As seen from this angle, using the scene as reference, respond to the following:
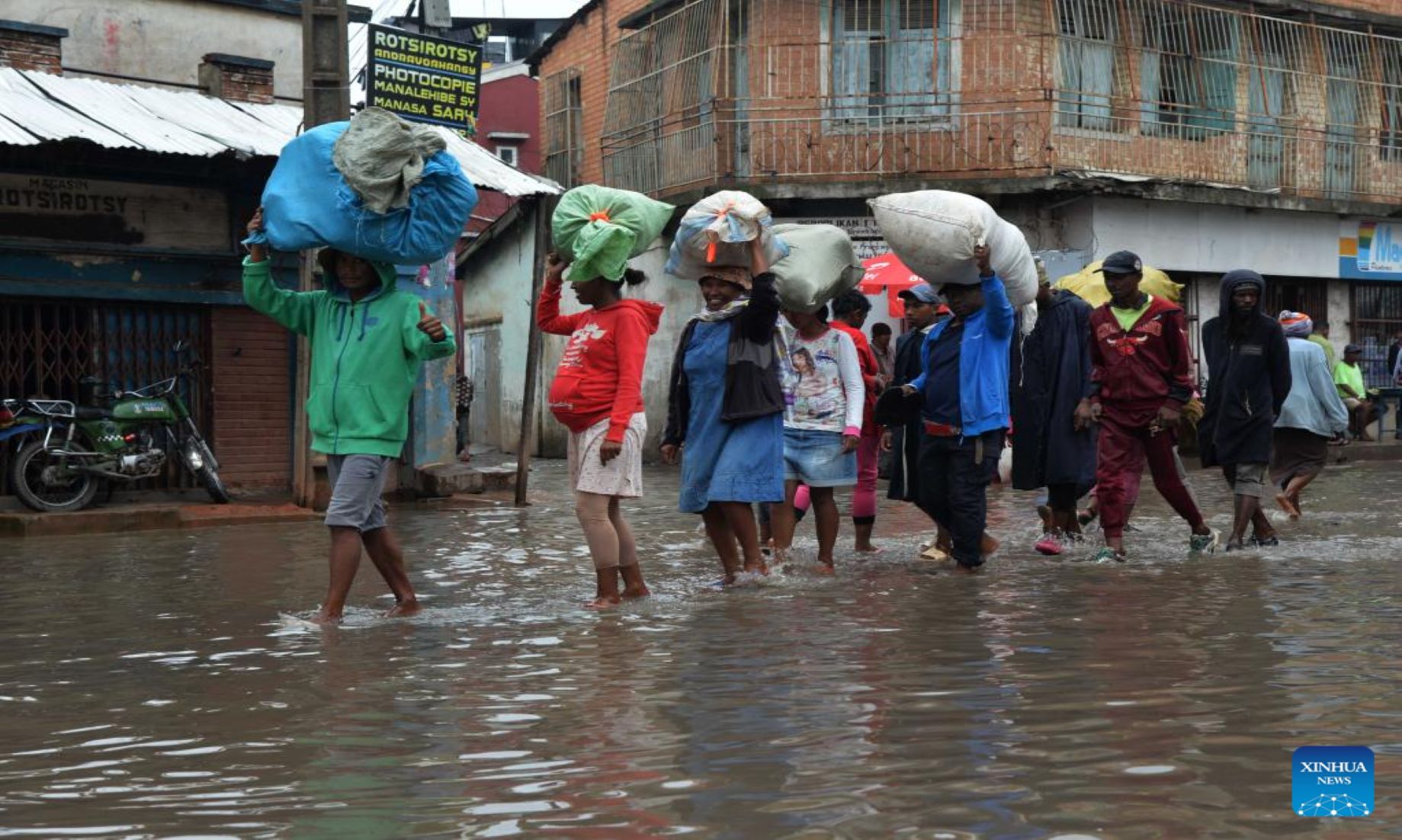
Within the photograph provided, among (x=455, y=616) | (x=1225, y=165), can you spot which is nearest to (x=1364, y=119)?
(x=1225, y=165)

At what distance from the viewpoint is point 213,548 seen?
11430 mm

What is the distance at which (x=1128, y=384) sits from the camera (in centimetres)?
945

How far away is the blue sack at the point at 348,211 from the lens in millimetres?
7090

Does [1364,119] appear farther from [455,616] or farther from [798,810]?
[798,810]

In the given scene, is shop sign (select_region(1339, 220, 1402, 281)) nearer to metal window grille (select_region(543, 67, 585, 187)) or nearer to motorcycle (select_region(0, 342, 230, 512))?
metal window grille (select_region(543, 67, 585, 187))

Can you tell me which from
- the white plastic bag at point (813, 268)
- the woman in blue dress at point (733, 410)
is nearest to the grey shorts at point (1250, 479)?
the white plastic bag at point (813, 268)

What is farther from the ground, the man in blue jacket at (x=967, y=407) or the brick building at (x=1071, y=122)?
the brick building at (x=1071, y=122)

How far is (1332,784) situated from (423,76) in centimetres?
1334

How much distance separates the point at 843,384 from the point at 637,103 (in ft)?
57.9

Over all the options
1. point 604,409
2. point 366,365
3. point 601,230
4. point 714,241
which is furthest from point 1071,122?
point 366,365

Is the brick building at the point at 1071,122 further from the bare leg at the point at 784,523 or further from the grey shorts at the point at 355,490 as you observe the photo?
the grey shorts at the point at 355,490

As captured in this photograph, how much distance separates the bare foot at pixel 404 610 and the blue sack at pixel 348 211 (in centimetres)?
142

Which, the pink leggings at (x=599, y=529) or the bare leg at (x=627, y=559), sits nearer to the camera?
the pink leggings at (x=599, y=529)

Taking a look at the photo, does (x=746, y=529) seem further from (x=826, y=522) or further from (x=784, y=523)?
(x=826, y=522)
